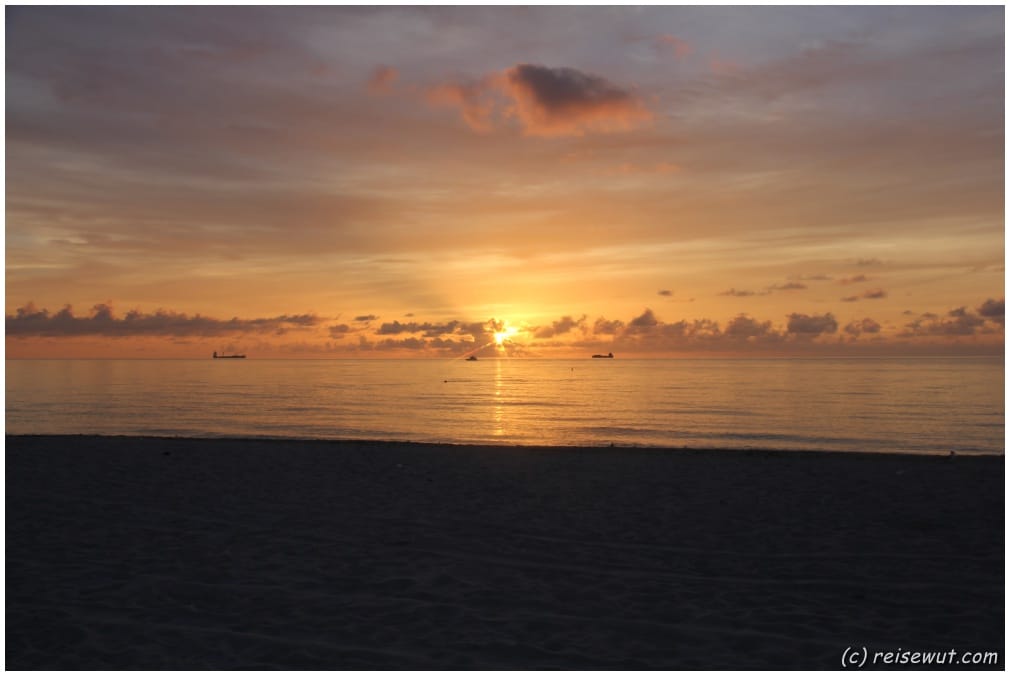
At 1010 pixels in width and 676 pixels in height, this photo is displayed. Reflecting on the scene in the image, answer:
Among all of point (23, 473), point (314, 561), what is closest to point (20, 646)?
point (314, 561)

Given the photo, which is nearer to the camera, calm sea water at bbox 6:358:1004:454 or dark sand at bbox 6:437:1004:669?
dark sand at bbox 6:437:1004:669

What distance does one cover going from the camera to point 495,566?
34.0ft

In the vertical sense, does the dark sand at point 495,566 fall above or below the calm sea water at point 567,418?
above

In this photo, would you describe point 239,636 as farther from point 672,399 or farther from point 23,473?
point 672,399

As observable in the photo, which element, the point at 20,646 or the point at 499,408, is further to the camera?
the point at 499,408

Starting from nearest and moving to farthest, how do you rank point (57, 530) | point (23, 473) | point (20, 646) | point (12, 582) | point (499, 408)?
point (20, 646) < point (12, 582) < point (57, 530) < point (23, 473) < point (499, 408)

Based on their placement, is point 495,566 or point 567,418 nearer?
point 495,566

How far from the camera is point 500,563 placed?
34.5ft

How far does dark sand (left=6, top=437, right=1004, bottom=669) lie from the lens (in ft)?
24.8

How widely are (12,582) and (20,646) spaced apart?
224 centimetres

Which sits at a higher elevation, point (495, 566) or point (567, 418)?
point (495, 566)

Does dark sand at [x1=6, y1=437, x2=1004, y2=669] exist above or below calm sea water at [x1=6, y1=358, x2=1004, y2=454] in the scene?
above

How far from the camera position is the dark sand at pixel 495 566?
7555mm

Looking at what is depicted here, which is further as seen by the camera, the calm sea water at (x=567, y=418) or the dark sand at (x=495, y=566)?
the calm sea water at (x=567, y=418)
